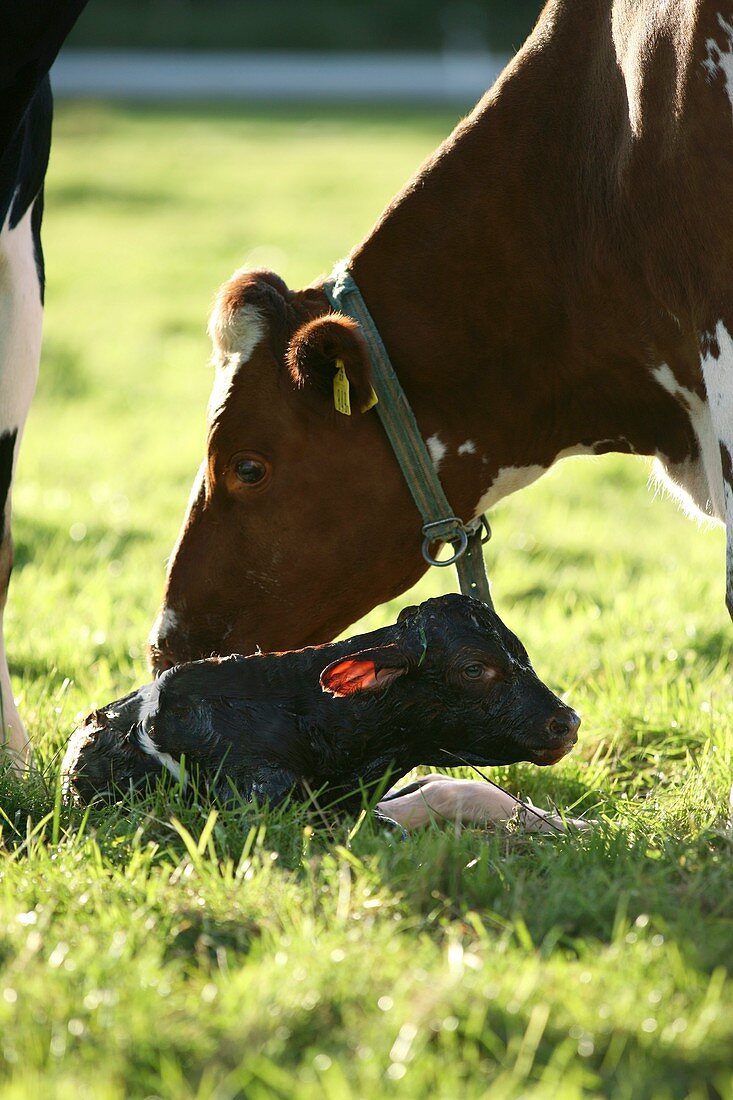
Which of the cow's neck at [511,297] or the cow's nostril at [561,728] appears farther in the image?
the cow's neck at [511,297]

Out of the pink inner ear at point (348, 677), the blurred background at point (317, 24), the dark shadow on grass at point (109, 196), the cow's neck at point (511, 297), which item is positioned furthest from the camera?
the blurred background at point (317, 24)

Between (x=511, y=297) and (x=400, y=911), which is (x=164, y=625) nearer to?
(x=511, y=297)

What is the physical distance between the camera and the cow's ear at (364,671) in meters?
3.47

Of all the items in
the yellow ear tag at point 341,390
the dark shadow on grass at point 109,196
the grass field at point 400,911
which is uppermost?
the dark shadow on grass at point 109,196

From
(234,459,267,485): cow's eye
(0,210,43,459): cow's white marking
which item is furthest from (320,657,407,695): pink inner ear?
(0,210,43,459): cow's white marking

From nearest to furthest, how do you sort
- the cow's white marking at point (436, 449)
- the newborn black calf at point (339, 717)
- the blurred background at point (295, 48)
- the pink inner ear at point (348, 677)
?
the pink inner ear at point (348, 677)
the newborn black calf at point (339, 717)
the cow's white marking at point (436, 449)
the blurred background at point (295, 48)

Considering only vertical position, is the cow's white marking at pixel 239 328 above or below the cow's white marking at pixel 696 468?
above

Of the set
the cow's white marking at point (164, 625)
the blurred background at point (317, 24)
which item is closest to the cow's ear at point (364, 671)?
the cow's white marking at point (164, 625)

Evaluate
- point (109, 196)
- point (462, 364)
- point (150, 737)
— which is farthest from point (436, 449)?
point (109, 196)

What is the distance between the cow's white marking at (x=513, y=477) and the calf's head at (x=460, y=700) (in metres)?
0.56

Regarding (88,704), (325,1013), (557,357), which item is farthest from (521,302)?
(325,1013)

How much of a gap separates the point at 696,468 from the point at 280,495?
3.88ft

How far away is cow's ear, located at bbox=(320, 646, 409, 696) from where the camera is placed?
347 centimetres

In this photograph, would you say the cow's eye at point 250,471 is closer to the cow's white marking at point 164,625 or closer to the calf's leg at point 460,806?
the cow's white marking at point 164,625
